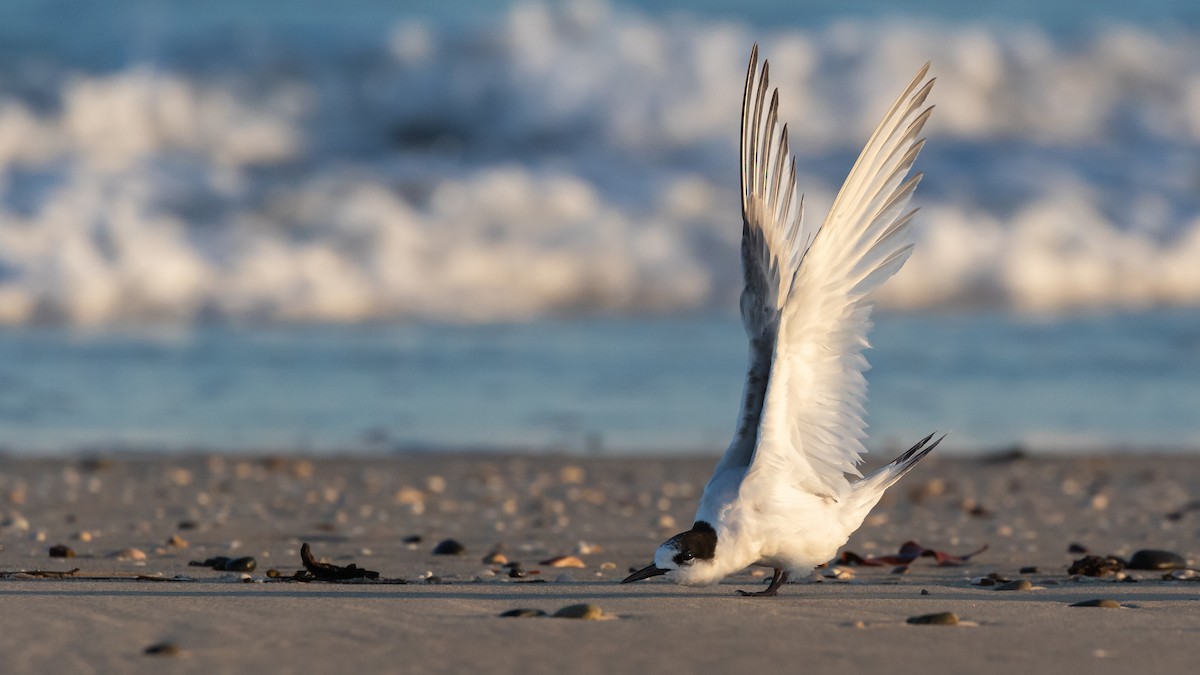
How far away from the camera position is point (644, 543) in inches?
218

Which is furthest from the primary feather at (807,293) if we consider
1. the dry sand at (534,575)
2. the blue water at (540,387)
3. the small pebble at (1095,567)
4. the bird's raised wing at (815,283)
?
the blue water at (540,387)

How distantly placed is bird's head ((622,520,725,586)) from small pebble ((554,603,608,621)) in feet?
0.50

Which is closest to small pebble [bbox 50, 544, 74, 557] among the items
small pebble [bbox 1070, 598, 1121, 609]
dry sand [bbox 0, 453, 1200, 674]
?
dry sand [bbox 0, 453, 1200, 674]

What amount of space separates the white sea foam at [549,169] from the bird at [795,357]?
966cm

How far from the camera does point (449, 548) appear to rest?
5215 mm

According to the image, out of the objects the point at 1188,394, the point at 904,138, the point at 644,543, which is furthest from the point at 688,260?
the point at 904,138

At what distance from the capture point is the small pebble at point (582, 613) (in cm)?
352

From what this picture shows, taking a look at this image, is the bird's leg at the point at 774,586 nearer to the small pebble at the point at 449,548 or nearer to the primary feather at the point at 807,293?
the primary feather at the point at 807,293

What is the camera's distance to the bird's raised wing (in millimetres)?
3807

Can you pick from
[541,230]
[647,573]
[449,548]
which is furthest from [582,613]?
[541,230]

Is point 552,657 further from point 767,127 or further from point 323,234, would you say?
point 323,234

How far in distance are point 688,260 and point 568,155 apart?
95.1 inches

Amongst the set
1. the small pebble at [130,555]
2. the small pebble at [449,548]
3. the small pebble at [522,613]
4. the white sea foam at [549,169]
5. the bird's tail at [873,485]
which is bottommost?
the small pebble at [522,613]

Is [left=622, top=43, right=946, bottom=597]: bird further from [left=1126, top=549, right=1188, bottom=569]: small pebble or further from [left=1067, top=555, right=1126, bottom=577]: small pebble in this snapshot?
[left=1126, top=549, right=1188, bottom=569]: small pebble
